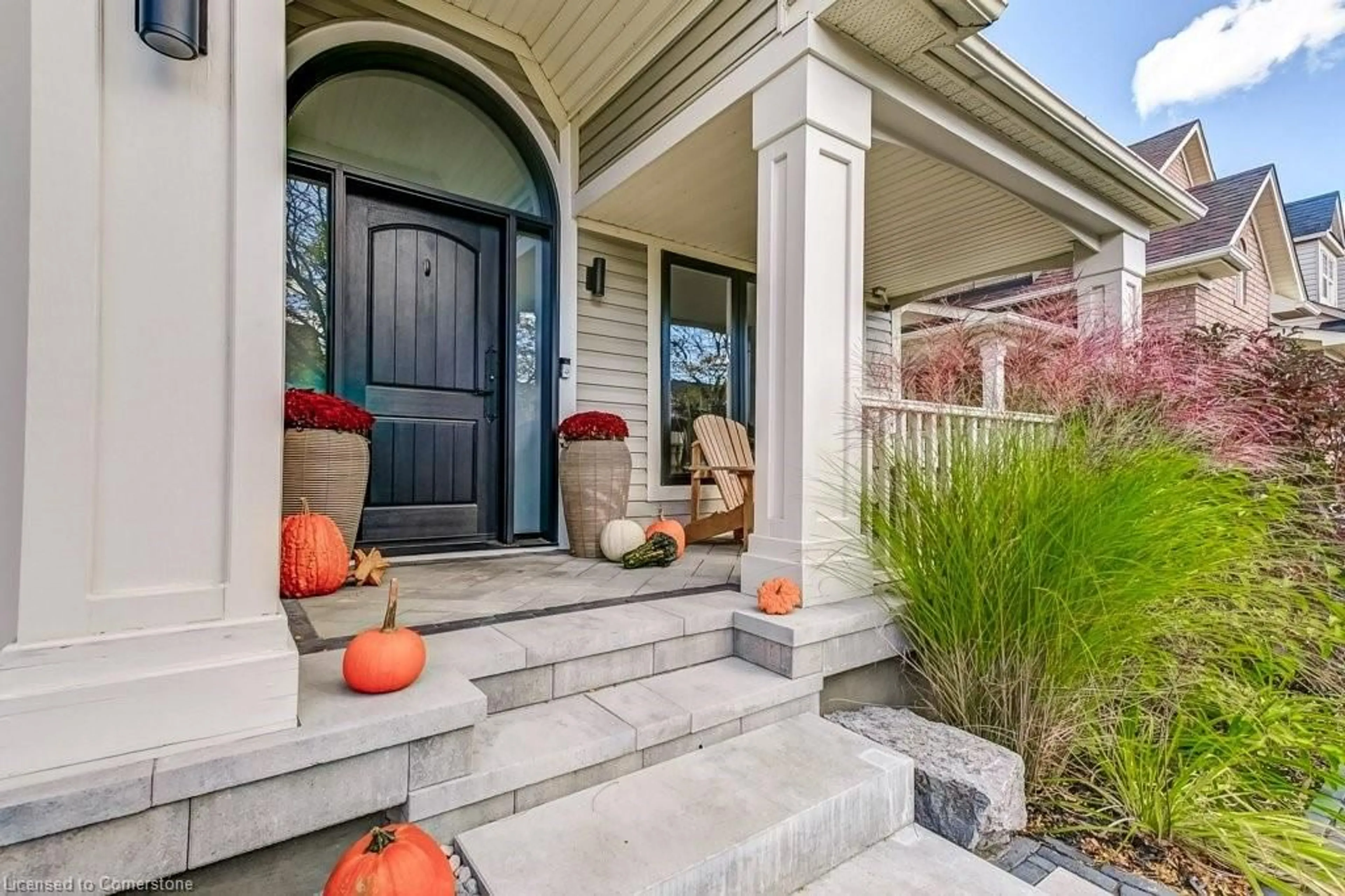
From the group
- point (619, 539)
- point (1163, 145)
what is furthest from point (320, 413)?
point (1163, 145)

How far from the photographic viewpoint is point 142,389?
3.66 feet

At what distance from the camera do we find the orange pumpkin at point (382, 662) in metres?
1.35

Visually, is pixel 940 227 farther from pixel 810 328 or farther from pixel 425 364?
pixel 425 364

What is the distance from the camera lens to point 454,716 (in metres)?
1.33

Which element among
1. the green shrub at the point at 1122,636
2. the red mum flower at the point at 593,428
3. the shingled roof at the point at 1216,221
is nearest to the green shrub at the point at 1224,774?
the green shrub at the point at 1122,636

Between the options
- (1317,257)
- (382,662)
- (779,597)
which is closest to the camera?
(382,662)

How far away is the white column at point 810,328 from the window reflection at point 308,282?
Answer: 2.14 metres

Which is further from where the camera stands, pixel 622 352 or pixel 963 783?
pixel 622 352

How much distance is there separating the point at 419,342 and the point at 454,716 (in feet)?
7.96

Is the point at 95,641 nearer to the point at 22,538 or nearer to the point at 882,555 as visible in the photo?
the point at 22,538

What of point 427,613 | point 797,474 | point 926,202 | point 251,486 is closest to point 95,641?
point 251,486

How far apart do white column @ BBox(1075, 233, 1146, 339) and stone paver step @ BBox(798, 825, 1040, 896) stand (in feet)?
11.6

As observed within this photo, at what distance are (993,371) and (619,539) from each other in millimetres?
1905

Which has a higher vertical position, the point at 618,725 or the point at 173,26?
the point at 173,26
